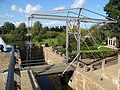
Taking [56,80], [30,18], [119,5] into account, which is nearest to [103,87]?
[30,18]

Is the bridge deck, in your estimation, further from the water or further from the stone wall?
the water

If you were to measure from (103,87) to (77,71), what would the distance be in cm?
441

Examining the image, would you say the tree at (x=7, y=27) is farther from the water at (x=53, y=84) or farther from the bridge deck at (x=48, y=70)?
the bridge deck at (x=48, y=70)

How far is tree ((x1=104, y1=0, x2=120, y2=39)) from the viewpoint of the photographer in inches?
1042

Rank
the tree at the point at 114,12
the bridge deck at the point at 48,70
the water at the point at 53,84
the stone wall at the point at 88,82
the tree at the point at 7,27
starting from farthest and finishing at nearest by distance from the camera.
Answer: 1. the tree at the point at 7,27
2. the tree at the point at 114,12
3. the water at the point at 53,84
4. the bridge deck at the point at 48,70
5. the stone wall at the point at 88,82

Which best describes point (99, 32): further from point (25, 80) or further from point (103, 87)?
point (25, 80)

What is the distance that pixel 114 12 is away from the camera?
26.7 m

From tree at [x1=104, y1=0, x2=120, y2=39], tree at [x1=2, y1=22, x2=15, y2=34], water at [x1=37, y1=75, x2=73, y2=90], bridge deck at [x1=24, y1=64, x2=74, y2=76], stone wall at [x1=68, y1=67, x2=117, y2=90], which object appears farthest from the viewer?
tree at [x1=2, y1=22, x2=15, y2=34]

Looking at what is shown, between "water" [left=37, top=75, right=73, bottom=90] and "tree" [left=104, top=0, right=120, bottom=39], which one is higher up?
"tree" [left=104, top=0, right=120, bottom=39]

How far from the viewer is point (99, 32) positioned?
45.4 metres

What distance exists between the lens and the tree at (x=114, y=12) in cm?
2646

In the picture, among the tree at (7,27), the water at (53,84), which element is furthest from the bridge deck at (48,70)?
the tree at (7,27)

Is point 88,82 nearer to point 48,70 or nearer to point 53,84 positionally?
point 48,70

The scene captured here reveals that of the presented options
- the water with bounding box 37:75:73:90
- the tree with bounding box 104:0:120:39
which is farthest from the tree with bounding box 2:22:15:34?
the water with bounding box 37:75:73:90
